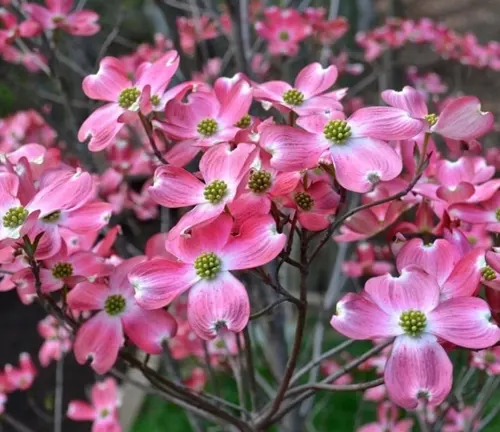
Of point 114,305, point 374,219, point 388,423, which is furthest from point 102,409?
point 374,219

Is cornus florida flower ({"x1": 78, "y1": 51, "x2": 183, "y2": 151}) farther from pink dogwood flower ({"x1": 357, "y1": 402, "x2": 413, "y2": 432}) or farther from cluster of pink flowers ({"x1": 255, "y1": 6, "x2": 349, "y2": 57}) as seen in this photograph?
pink dogwood flower ({"x1": 357, "y1": 402, "x2": 413, "y2": 432})

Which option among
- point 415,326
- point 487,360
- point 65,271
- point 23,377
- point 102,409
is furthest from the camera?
point 23,377

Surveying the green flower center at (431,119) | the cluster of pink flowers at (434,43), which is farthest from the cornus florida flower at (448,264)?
the cluster of pink flowers at (434,43)

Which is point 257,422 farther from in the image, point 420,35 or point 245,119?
point 420,35

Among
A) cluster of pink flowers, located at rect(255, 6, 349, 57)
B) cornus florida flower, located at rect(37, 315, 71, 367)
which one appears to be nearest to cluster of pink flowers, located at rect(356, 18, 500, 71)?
cluster of pink flowers, located at rect(255, 6, 349, 57)

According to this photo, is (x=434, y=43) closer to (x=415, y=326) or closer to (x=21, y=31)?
(x=21, y=31)

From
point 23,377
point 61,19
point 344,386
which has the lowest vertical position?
point 23,377
